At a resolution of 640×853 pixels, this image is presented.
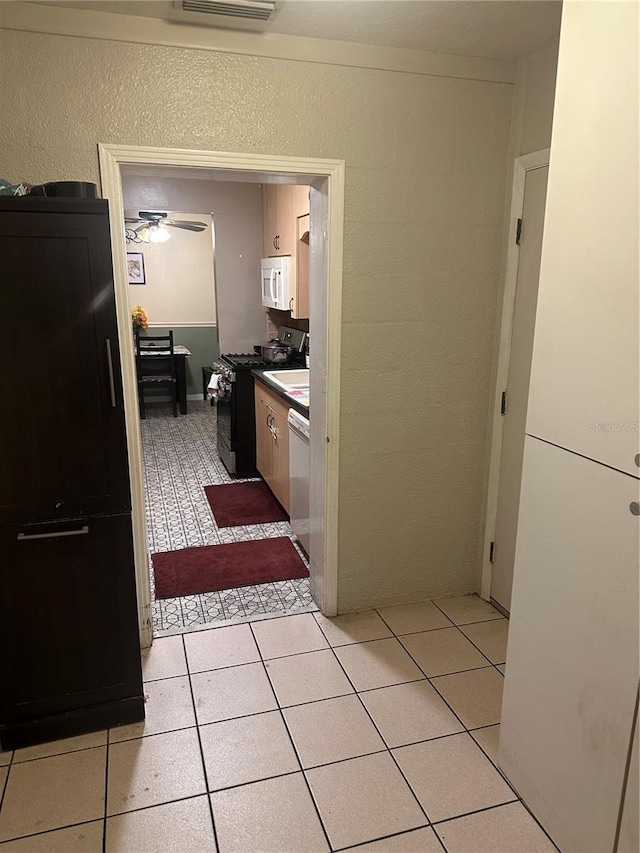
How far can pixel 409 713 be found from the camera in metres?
2.19

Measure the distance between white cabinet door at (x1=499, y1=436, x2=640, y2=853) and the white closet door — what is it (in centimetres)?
12

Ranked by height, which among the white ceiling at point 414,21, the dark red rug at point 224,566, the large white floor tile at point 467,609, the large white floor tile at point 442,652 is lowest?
the large white floor tile at point 442,652

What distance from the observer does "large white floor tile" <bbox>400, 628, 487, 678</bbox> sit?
245 centimetres

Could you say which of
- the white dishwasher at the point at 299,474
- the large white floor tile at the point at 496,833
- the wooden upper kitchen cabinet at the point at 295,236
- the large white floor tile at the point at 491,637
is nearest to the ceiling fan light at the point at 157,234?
the wooden upper kitchen cabinet at the point at 295,236

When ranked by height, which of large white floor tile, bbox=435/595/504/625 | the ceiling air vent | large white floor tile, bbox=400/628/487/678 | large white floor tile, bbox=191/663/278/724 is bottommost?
large white floor tile, bbox=191/663/278/724

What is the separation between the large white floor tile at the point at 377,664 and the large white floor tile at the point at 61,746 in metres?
1.00

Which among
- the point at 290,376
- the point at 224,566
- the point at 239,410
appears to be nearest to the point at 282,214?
the point at 290,376

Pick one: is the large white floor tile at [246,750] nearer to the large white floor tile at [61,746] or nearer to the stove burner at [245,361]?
the large white floor tile at [61,746]

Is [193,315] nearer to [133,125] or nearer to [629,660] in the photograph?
[133,125]

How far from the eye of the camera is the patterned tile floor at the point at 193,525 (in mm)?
2848

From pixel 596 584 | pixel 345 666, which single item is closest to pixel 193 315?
pixel 345 666

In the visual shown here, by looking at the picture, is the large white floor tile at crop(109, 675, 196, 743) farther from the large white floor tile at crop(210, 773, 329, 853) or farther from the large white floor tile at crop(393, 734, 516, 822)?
the large white floor tile at crop(393, 734, 516, 822)

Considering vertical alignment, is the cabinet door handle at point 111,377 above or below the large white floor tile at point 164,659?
above

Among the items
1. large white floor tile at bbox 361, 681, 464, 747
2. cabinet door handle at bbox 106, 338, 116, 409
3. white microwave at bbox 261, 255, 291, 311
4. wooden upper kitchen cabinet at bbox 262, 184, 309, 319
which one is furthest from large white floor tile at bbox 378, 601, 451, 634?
white microwave at bbox 261, 255, 291, 311
